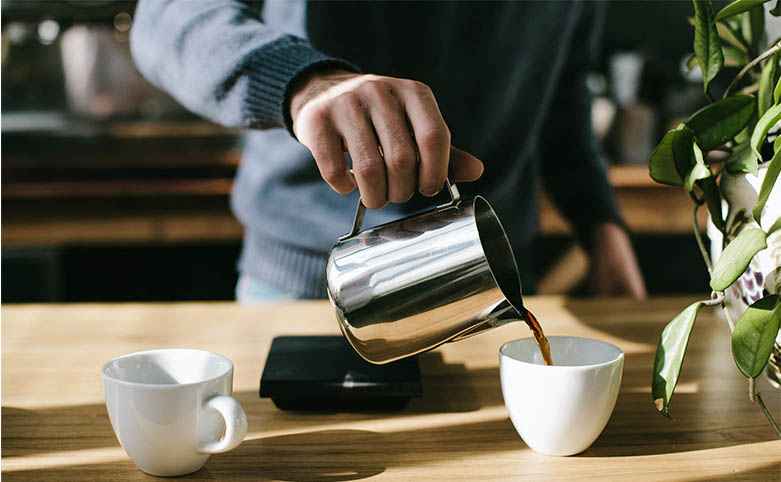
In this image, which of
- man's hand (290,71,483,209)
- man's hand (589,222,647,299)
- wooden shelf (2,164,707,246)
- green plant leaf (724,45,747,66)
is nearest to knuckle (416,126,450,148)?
man's hand (290,71,483,209)

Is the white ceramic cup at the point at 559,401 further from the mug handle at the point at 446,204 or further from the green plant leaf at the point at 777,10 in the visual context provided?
the green plant leaf at the point at 777,10

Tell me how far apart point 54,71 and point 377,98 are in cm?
225

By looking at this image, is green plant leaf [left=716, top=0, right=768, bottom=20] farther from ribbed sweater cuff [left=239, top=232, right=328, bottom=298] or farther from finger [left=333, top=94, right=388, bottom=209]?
ribbed sweater cuff [left=239, top=232, right=328, bottom=298]

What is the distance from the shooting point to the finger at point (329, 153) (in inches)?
→ 23.1

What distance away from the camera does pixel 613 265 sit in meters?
1.27

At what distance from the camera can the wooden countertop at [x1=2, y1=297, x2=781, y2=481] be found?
56cm

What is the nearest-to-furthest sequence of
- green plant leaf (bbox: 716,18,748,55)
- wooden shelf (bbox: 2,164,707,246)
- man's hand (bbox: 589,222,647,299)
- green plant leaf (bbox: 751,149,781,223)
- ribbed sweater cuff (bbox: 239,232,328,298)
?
green plant leaf (bbox: 751,149,781,223) < green plant leaf (bbox: 716,18,748,55) < ribbed sweater cuff (bbox: 239,232,328,298) < man's hand (bbox: 589,222,647,299) < wooden shelf (bbox: 2,164,707,246)

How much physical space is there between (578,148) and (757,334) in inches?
33.6

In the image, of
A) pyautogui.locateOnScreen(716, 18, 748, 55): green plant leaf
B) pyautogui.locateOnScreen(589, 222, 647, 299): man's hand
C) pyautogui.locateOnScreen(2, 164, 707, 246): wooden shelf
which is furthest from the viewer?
pyautogui.locateOnScreen(2, 164, 707, 246): wooden shelf

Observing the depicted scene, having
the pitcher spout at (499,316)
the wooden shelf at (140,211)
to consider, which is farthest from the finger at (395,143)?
the wooden shelf at (140,211)

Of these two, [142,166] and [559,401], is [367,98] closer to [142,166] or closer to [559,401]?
[559,401]

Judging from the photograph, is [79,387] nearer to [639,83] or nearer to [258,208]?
[258,208]

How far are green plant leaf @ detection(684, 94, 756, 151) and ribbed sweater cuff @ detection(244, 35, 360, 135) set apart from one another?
1.00ft

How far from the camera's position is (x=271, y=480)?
0.54 m
